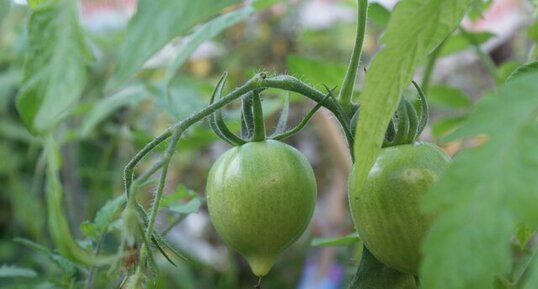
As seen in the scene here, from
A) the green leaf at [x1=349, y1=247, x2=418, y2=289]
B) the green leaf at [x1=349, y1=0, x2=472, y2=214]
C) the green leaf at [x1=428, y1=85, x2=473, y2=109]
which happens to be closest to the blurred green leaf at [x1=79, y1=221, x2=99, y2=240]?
the green leaf at [x1=349, y1=247, x2=418, y2=289]

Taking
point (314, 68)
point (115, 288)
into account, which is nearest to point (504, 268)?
point (115, 288)

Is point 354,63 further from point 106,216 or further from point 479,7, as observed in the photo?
point 479,7

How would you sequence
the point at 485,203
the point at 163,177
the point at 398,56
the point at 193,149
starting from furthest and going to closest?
the point at 193,149
the point at 163,177
the point at 398,56
the point at 485,203

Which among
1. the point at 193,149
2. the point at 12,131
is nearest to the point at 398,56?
the point at 193,149

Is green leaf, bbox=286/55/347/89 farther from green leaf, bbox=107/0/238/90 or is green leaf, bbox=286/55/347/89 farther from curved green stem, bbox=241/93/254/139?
green leaf, bbox=107/0/238/90

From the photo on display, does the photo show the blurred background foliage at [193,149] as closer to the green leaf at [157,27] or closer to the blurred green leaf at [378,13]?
the blurred green leaf at [378,13]

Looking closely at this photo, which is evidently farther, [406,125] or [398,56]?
[406,125]

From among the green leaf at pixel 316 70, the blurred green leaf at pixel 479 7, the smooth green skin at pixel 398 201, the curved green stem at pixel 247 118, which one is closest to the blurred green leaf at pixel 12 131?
the green leaf at pixel 316 70
